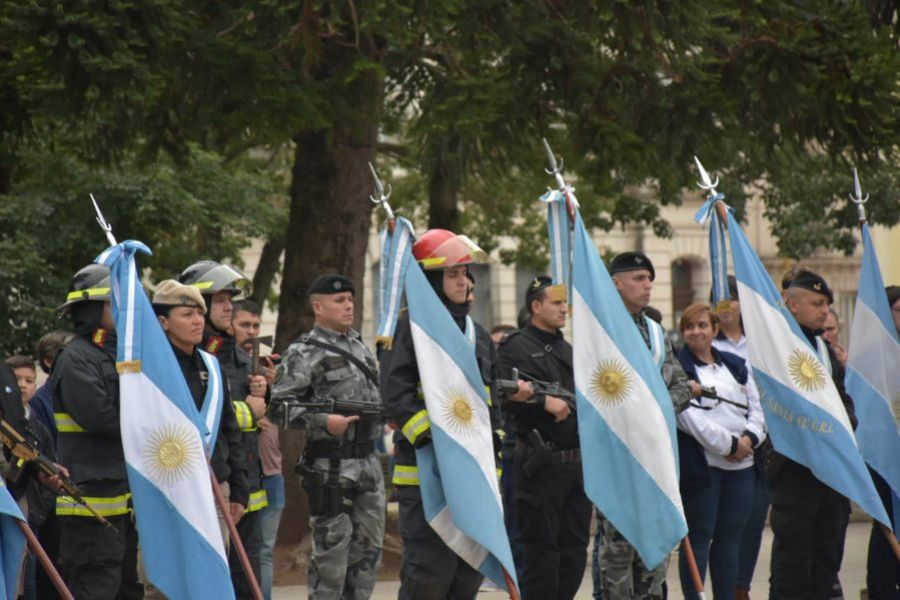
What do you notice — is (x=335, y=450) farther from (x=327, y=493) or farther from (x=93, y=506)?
(x=93, y=506)

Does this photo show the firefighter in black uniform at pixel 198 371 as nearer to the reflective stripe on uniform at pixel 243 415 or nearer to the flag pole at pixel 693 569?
the reflective stripe on uniform at pixel 243 415

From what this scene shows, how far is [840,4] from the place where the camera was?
474 inches

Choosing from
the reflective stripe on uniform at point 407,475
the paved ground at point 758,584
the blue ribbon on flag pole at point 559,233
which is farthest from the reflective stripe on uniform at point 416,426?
the paved ground at point 758,584

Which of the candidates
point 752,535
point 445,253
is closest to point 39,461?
point 445,253

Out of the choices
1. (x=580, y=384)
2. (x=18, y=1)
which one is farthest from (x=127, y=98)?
(x=580, y=384)

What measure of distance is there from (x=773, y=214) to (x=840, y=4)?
980 cm

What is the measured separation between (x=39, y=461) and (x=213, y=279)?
1.62 m

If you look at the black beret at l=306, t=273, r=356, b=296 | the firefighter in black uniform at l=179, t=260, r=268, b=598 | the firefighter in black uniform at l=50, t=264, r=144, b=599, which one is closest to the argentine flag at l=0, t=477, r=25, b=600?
the firefighter in black uniform at l=50, t=264, r=144, b=599

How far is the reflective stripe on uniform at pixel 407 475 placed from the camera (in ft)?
27.2

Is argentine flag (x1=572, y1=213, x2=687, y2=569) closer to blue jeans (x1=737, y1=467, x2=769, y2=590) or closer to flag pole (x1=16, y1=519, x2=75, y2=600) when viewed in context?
blue jeans (x1=737, y1=467, x2=769, y2=590)

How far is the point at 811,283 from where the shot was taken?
980 centimetres

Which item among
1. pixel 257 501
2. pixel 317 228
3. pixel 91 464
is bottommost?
pixel 257 501

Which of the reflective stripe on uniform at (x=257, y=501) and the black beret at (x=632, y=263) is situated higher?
the black beret at (x=632, y=263)

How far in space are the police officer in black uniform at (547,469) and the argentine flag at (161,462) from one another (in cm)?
202
